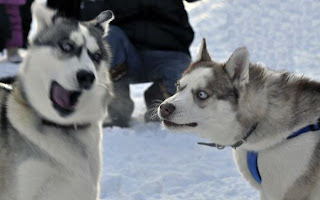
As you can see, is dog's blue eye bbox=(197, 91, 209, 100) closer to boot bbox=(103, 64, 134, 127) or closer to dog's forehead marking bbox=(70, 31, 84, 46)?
dog's forehead marking bbox=(70, 31, 84, 46)

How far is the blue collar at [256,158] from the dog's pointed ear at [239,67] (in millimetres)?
428

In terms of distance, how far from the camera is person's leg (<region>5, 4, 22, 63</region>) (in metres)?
7.02

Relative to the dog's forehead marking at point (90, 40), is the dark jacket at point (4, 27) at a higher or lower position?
lower

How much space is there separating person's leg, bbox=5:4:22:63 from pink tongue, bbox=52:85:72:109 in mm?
4463

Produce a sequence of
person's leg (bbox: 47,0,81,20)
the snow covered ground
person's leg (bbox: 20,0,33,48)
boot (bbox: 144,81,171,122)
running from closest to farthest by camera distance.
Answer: the snow covered ground < boot (bbox: 144,81,171,122) < person's leg (bbox: 47,0,81,20) < person's leg (bbox: 20,0,33,48)

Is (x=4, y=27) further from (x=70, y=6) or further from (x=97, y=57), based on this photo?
(x=97, y=57)

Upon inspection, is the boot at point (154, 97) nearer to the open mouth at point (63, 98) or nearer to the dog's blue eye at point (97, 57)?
the dog's blue eye at point (97, 57)

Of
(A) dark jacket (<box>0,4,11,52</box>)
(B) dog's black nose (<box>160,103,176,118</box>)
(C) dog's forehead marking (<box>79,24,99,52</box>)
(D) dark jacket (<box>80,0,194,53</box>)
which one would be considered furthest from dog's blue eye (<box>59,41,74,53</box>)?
(A) dark jacket (<box>0,4,11,52</box>)

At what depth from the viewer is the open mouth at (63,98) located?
2746 millimetres

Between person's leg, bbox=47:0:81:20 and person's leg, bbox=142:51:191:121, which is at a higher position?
person's leg, bbox=47:0:81:20

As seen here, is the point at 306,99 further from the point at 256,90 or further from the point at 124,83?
the point at 124,83

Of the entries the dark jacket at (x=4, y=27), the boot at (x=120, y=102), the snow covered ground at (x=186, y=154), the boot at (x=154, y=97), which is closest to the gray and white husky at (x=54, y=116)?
the snow covered ground at (x=186, y=154)

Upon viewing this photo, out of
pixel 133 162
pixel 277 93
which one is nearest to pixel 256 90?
pixel 277 93

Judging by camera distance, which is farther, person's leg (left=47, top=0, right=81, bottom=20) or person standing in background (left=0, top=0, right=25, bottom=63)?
person standing in background (left=0, top=0, right=25, bottom=63)
